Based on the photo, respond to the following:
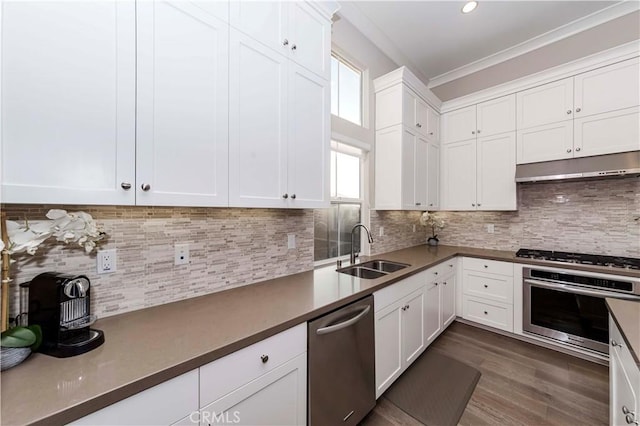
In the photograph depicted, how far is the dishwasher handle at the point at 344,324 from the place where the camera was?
1.32 meters

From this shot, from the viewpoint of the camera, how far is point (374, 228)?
287cm

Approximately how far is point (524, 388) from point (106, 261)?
2.95 meters

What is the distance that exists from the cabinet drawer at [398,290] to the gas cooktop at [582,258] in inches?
50.4

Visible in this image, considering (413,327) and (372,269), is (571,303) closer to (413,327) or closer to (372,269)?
(413,327)

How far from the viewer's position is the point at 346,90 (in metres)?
2.68

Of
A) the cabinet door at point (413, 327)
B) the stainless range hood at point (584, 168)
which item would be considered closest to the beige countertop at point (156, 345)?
the cabinet door at point (413, 327)

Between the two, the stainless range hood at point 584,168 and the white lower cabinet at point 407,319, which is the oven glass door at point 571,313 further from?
the stainless range hood at point 584,168

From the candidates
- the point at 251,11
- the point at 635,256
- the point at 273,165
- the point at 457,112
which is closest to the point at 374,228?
the point at 273,165

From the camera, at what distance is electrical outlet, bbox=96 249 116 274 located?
3.80 ft

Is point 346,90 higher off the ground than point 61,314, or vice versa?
point 346,90

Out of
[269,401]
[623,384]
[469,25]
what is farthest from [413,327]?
[469,25]

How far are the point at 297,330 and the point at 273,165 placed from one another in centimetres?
90

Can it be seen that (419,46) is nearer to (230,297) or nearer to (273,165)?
(273,165)

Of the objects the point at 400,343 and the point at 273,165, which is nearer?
the point at 273,165
